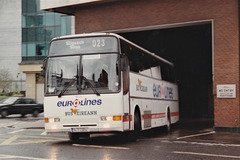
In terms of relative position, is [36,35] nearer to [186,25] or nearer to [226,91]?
[186,25]

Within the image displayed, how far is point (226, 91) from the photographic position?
58.9 ft

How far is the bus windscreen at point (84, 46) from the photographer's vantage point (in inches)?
531

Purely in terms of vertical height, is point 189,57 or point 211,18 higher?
point 211,18

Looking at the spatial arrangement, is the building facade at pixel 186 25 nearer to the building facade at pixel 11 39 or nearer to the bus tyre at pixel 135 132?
the bus tyre at pixel 135 132

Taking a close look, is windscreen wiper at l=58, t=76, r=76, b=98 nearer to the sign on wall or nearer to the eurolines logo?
the eurolines logo

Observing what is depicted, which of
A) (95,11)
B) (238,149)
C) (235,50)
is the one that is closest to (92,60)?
(238,149)

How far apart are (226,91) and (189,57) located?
47.3 ft

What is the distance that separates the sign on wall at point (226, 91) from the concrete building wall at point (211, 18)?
0.46 feet

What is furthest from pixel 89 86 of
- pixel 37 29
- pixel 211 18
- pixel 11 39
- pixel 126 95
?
pixel 11 39

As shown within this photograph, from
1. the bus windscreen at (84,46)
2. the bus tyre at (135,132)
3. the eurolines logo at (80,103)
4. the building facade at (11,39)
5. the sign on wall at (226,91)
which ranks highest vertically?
the building facade at (11,39)

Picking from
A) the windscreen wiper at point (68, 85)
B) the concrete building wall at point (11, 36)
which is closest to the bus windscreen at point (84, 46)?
the windscreen wiper at point (68, 85)

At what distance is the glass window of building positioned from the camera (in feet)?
204

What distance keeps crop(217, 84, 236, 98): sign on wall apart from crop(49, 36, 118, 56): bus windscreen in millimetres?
6461

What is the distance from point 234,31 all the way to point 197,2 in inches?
87.7
